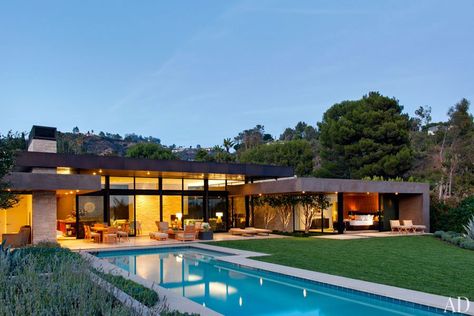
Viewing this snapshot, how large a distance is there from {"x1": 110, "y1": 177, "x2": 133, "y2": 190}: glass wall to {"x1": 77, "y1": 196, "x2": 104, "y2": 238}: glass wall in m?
1.01

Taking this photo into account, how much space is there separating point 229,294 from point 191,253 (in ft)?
22.9

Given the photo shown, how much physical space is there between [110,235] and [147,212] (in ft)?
13.7

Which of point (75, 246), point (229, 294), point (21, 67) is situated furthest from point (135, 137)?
point (229, 294)

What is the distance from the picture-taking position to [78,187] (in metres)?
16.5

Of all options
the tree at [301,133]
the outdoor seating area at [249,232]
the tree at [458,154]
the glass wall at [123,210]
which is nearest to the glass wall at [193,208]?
the outdoor seating area at [249,232]

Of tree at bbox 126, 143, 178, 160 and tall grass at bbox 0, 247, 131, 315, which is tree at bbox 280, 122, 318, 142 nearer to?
tree at bbox 126, 143, 178, 160

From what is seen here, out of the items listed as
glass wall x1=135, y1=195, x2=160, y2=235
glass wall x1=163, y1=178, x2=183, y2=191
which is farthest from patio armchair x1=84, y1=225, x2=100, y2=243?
glass wall x1=163, y1=178, x2=183, y2=191

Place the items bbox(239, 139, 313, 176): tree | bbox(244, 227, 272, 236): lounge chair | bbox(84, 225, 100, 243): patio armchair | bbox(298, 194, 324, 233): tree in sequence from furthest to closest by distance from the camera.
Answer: bbox(239, 139, 313, 176): tree → bbox(298, 194, 324, 233): tree → bbox(244, 227, 272, 236): lounge chair → bbox(84, 225, 100, 243): patio armchair

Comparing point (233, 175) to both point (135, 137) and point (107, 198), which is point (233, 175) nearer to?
point (107, 198)

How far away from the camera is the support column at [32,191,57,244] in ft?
56.9

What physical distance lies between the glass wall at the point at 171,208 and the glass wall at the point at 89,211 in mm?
3442

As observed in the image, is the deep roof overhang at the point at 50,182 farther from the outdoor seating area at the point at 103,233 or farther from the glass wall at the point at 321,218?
the glass wall at the point at 321,218

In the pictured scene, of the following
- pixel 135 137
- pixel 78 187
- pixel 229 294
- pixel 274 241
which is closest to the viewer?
pixel 229 294

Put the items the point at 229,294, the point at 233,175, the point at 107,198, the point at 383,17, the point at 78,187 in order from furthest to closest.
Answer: the point at 383,17 → the point at 233,175 → the point at 107,198 → the point at 78,187 → the point at 229,294
